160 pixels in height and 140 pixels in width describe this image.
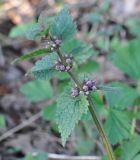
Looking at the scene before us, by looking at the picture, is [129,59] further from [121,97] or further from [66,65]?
[66,65]

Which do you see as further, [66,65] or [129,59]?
[129,59]

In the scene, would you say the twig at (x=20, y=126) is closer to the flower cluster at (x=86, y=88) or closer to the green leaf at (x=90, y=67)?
the green leaf at (x=90, y=67)

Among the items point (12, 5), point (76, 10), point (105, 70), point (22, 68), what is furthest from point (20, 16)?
point (105, 70)

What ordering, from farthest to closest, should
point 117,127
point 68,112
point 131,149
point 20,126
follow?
point 20,126 < point 117,127 < point 131,149 < point 68,112

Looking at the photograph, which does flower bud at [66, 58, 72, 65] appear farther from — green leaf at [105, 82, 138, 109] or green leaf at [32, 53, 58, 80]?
green leaf at [105, 82, 138, 109]

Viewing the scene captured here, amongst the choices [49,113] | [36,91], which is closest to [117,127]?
[49,113]

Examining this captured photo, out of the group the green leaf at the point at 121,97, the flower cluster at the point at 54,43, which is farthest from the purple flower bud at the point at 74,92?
the green leaf at the point at 121,97

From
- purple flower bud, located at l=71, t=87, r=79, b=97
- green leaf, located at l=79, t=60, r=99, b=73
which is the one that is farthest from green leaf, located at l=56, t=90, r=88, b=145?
green leaf, located at l=79, t=60, r=99, b=73
